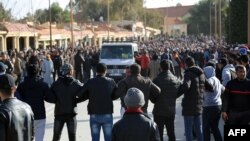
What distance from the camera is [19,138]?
5.54 m

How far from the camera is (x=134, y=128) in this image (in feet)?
17.4

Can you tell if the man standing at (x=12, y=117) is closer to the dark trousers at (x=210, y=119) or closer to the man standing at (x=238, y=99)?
the man standing at (x=238, y=99)

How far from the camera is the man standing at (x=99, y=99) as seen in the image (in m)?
8.64

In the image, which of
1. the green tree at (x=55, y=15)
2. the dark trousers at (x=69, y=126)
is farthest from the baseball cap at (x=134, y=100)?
the green tree at (x=55, y=15)

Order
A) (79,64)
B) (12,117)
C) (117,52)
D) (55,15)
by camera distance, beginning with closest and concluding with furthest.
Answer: (12,117) < (79,64) < (117,52) < (55,15)

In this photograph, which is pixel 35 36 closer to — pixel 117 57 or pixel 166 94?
pixel 117 57

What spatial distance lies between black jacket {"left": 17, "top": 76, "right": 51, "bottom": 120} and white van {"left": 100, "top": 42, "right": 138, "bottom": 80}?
16149 mm

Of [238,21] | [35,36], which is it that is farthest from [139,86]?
[35,36]

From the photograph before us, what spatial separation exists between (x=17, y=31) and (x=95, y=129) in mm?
35127

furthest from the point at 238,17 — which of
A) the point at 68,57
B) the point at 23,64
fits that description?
the point at 23,64

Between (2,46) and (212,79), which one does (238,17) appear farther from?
(212,79)

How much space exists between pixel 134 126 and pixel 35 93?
3.48m

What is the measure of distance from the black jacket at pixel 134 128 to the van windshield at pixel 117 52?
19.8m

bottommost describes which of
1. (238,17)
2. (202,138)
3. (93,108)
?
(202,138)
